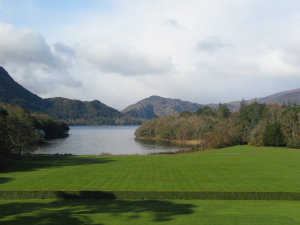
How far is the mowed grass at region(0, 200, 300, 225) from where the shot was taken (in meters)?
9.27

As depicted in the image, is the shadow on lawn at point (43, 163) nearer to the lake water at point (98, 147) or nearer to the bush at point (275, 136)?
the lake water at point (98, 147)

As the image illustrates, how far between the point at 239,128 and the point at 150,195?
5390cm

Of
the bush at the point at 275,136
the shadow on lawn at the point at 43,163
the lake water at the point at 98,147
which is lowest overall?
the lake water at the point at 98,147

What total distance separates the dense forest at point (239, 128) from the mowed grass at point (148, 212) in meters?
38.5

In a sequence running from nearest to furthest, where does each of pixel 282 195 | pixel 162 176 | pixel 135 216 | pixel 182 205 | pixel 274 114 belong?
pixel 135 216 → pixel 182 205 → pixel 282 195 → pixel 162 176 → pixel 274 114

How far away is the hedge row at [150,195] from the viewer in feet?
44.3

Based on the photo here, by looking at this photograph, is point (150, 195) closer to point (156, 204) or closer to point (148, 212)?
point (156, 204)

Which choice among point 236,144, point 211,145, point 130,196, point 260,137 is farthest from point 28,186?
point 260,137

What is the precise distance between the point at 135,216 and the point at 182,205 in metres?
2.99

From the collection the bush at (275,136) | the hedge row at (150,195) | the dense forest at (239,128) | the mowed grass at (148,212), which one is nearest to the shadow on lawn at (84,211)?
the mowed grass at (148,212)

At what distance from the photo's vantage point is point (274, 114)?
2773 inches

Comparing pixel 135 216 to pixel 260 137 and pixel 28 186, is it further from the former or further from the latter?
pixel 260 137

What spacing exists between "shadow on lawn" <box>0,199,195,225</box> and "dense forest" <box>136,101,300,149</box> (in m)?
40.6

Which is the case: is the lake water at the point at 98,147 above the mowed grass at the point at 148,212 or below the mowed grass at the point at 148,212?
below
